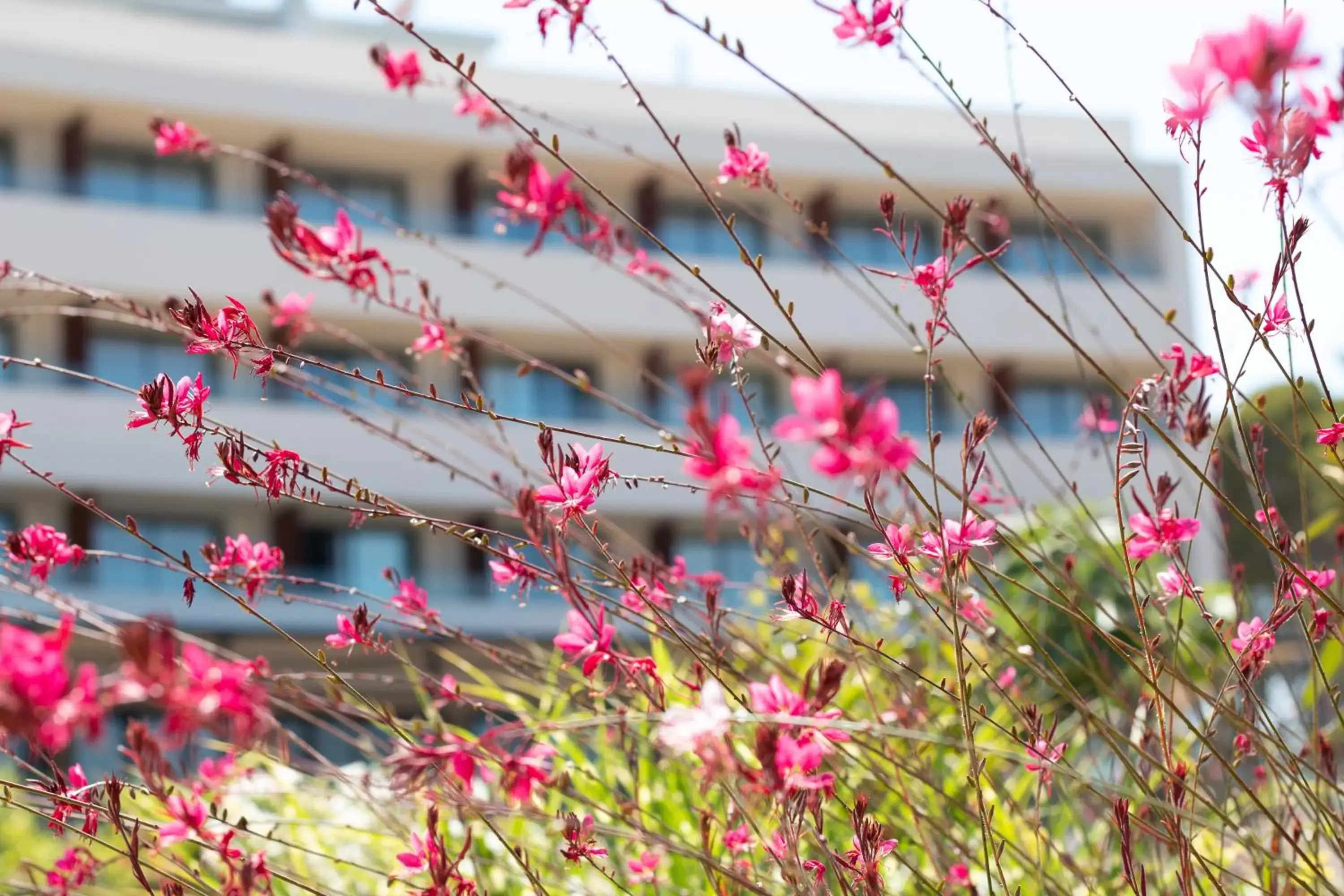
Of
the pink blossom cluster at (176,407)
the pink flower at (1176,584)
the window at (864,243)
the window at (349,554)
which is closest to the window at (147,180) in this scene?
the window at (349,554)

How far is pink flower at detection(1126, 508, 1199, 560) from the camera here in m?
2.06

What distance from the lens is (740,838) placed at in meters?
2.25

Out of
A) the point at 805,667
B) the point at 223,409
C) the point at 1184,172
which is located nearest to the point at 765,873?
the point at 805,667

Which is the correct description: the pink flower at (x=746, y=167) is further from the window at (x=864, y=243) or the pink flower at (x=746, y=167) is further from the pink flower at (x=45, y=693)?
the window at (x=864, y=243)

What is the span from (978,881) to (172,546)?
592 inches

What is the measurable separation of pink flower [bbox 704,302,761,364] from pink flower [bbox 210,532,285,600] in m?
0.84

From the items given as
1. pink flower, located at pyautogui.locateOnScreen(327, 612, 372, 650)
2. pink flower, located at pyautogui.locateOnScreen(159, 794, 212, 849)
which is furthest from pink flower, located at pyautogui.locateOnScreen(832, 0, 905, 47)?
pink flower, located at pyautogui.locateOnScreen(159, 794, 212, 849)

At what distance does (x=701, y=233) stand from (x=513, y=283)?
2.86 metres

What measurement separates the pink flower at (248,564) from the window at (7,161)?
1705 cm

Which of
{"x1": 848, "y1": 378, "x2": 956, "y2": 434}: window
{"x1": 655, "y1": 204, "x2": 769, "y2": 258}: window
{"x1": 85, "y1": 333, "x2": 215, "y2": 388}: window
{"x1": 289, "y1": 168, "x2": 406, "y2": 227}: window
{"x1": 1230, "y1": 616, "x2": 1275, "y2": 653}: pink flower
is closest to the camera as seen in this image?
{"x1": 1230, "y1": 616, "x2": 1275, "y2": 653}: pink flower

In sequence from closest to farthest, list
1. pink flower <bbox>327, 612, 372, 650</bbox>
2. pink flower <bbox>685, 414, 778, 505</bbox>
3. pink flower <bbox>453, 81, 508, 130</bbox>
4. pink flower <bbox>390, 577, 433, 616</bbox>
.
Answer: pink flower <bbox>685, 414, 778, 505</bbox> < pink flower <bbox>327, 612, 372, 650</bbox> < pink flower <bbox>390, 577, 433, 616</bbox> < pink flower <bbox>453, 81, 508, 130</bbox>

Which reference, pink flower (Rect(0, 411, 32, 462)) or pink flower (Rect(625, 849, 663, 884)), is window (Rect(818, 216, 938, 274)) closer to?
pink flower (Rect(625, 849, 663, 884))

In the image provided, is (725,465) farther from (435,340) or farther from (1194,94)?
(435,340)

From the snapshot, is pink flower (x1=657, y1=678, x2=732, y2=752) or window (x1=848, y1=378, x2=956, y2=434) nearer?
pink flower (x1=657, y1=678, x2=732, y2=752)
